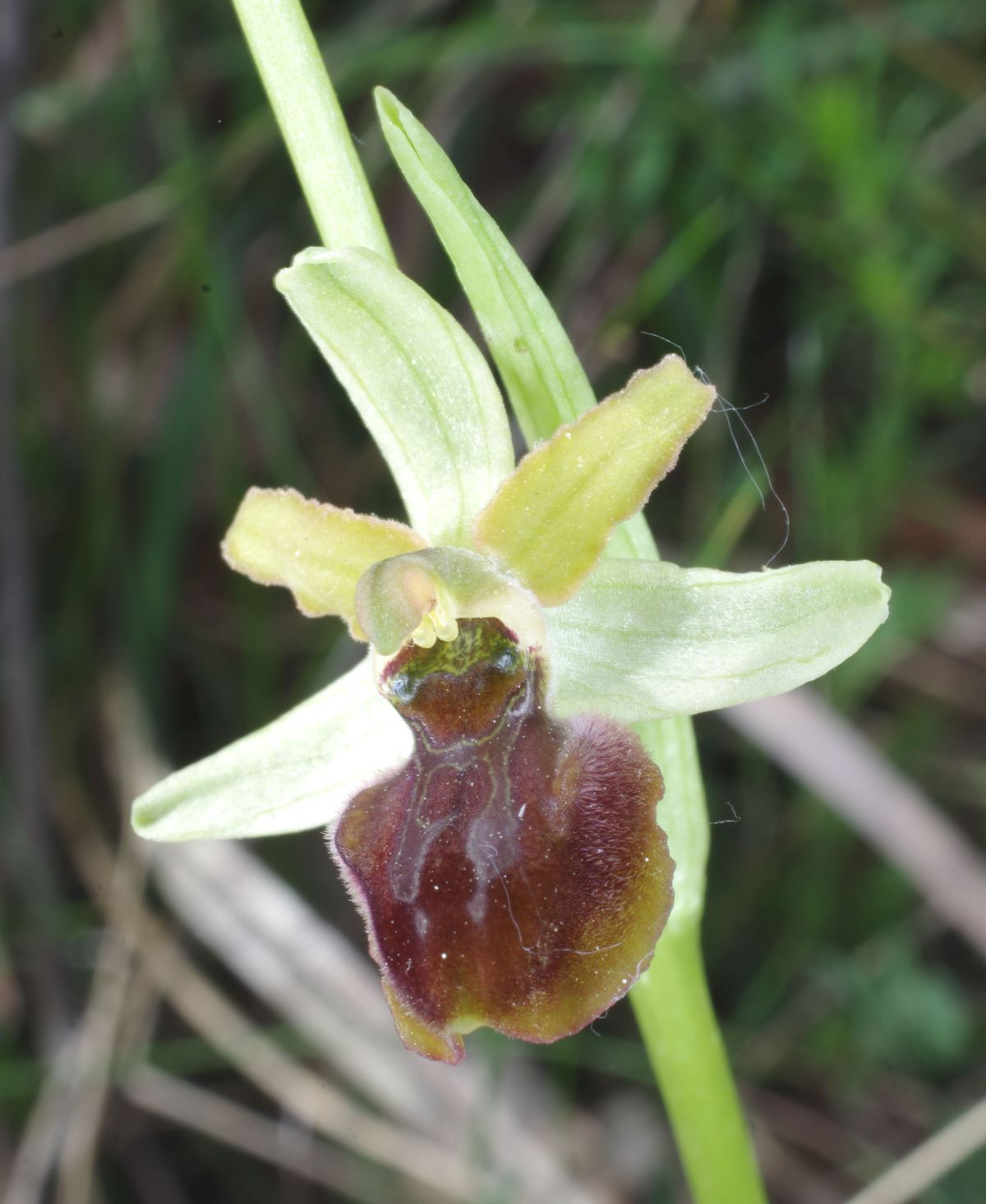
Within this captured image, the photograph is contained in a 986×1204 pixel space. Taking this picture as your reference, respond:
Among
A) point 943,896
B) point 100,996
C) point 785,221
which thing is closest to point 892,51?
point 785,221

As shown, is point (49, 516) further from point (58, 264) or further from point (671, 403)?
point (671, 403)

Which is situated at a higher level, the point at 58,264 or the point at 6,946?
the point at 58,264

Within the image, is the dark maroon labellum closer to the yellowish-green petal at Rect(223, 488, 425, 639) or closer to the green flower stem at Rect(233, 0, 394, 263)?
the yellowish-green petal at Rect(223, 488, 425, 639)

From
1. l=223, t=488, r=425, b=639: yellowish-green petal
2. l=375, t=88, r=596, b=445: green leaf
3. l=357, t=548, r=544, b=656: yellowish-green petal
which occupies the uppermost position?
l=375, t=88, r=596, b=445: green leaf

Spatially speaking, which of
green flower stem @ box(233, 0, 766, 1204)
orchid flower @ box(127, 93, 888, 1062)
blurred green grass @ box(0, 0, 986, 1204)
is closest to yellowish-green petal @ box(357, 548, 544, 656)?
orchid flower @ box(127, 93, 888, 1062)

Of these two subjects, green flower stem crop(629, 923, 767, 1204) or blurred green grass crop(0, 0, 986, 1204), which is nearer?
green flower stem crop(629, 923, 767, 1204)

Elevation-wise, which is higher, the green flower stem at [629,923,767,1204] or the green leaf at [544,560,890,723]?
the green leaf at [544,560,890,723]

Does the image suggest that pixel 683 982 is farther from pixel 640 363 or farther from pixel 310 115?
pixel 640 363

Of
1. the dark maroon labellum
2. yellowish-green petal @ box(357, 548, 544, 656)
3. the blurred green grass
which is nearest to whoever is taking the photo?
the dark maroon labellum
